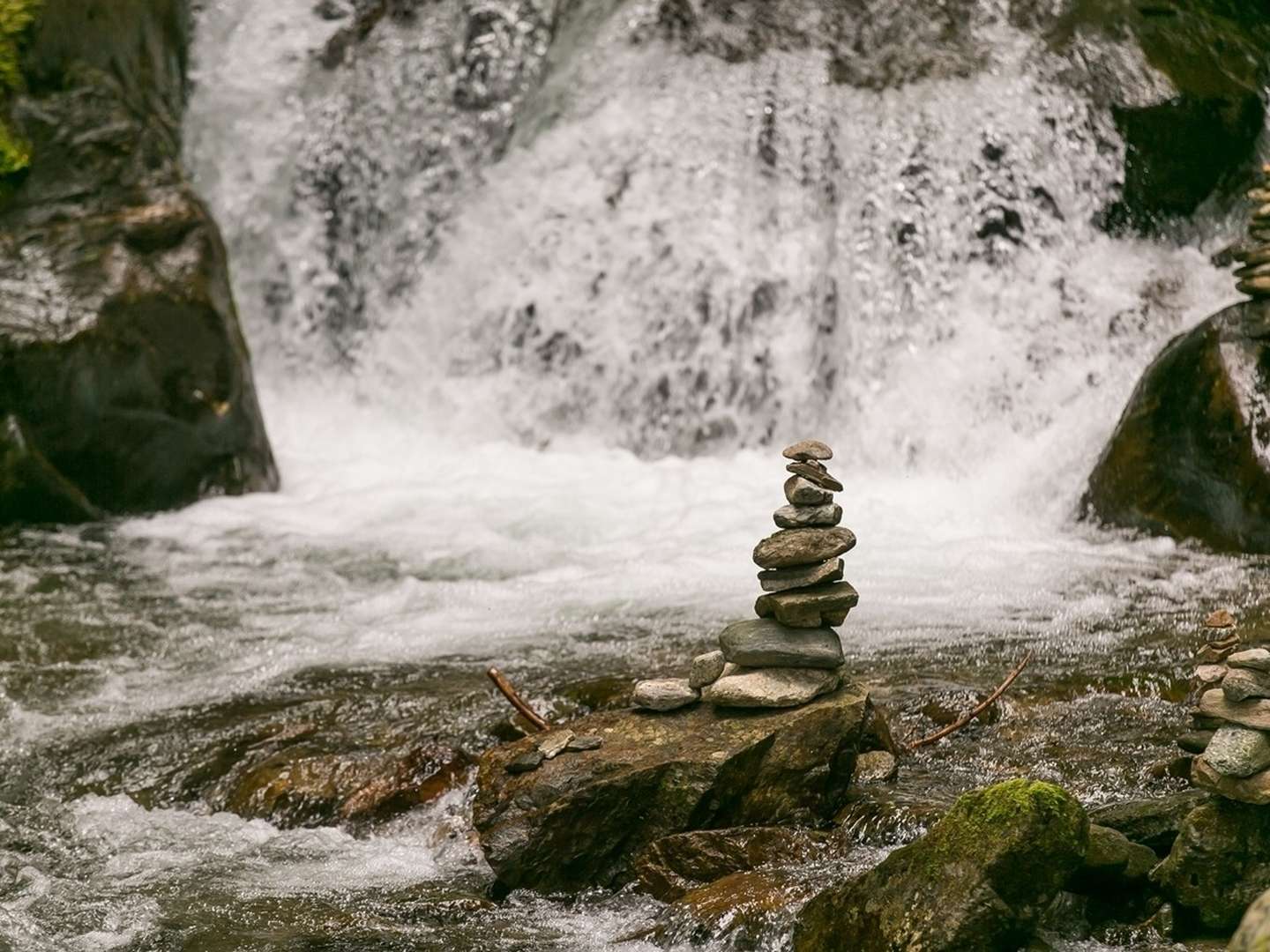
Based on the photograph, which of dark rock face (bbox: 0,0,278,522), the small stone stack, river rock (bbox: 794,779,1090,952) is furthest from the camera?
dark rock face (bbox: 0,0,278,522)

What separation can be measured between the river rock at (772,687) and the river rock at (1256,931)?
2.93 metres

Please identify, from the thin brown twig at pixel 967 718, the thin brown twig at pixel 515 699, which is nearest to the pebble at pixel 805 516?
the thin brown twig at pixel 967 718

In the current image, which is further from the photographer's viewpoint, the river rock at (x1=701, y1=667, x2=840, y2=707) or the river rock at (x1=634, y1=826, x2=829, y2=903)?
the river rock at (x1=701, y1=667, x2=840, y2=707)

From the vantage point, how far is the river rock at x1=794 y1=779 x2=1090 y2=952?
14.4ft

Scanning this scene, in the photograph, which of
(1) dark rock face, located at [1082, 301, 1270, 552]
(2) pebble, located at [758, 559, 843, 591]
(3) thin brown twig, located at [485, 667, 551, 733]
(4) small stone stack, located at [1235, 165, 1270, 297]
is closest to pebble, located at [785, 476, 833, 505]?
(2) pebble, located at [758, 559, 843, 591]

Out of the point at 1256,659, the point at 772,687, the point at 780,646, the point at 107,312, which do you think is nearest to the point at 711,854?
the point at 772,687

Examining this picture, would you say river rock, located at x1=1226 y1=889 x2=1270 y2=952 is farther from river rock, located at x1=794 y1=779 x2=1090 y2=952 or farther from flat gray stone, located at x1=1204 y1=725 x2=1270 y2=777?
flat gray stone, located at x1=1204 y1=725 x2=1270 y2=777

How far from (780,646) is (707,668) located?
29cm

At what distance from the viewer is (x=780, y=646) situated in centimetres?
581

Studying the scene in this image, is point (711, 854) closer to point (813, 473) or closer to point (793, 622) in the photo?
point (793, 622)

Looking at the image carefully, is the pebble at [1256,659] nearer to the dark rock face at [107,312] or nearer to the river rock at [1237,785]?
the river rock at [1237,785]

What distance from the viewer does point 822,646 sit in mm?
5844

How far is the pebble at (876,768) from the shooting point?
593cm

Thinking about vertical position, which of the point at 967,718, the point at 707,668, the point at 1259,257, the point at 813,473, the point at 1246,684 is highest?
the point at 1259,257
